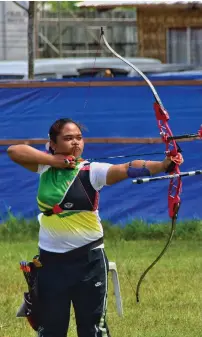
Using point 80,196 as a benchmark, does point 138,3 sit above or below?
below

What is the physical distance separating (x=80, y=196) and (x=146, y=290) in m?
3.44

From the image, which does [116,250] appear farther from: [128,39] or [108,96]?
[128,39]

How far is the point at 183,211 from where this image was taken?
41.0ft

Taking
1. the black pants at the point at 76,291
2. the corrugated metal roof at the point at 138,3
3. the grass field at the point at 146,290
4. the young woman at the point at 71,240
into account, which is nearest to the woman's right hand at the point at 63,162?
the young woman at the point at 71,240

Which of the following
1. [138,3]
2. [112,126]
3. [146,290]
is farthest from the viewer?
[138,3]

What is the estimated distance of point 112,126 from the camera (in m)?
12.8

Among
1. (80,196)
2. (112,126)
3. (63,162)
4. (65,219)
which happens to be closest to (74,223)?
(65,219)

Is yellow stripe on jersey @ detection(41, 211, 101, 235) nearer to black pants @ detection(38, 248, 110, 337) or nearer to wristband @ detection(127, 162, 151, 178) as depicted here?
black pants @ detection(38, 248, 110, 337)

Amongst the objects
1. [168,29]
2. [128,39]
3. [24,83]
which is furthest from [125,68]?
[128,39]

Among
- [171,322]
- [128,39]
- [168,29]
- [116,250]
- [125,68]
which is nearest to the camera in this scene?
[171,322]

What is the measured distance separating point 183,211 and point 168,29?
58.3 feet

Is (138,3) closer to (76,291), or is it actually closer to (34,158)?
(34,158)

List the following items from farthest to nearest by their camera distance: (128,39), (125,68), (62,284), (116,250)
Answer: (128,39) → (125,68) → (116,250) → (62,284)

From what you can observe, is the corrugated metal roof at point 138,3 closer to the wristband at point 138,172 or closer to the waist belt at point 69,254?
the waist belt at point 69,254
